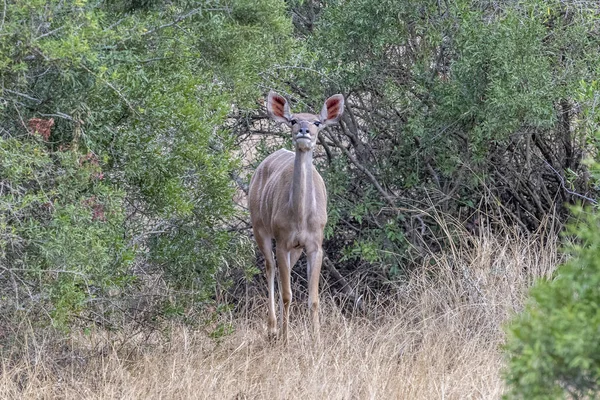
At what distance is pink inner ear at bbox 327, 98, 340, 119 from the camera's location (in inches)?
320

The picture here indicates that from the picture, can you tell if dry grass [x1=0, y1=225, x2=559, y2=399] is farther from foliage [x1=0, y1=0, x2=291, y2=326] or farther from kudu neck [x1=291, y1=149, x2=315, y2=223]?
kudu neck [x1=291, y1=149, x2=315, y2=223]

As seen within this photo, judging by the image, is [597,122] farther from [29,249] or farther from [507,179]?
[29,249]

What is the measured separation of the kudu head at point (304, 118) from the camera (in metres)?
7.84

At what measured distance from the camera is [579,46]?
8328 mm

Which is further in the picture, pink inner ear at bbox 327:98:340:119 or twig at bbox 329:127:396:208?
twig at bbox 329:127:396:208

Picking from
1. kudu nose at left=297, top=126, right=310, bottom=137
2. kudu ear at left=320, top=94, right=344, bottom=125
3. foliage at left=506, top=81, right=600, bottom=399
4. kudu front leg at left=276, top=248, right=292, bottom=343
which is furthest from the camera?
kudu front leg at left=276, top=248, right=292, bottom=343

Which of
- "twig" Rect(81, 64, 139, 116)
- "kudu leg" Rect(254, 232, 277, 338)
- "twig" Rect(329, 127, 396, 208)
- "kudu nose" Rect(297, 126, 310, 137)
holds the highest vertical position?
"twig" Rect(81, 64, 139, 116)

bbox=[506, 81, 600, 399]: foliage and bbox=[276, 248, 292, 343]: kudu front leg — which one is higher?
bbox=[506, 81, 600, 399]: foliage

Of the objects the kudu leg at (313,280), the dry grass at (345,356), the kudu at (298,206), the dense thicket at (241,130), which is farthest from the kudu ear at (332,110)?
the dry grass at (345,356)

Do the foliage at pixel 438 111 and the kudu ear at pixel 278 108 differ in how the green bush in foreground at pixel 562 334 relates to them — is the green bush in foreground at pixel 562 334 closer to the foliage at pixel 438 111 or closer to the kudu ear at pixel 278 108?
the foliage at pixel 438 111

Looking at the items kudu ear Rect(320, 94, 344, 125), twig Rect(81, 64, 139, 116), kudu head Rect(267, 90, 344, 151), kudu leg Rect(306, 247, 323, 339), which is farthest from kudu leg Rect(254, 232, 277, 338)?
twig Rect(81, 64, 139, 116)

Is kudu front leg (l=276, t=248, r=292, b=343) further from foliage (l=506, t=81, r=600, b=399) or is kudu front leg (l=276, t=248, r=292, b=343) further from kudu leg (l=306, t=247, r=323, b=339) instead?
foliage (l=506, t=81, r=600, b=399)

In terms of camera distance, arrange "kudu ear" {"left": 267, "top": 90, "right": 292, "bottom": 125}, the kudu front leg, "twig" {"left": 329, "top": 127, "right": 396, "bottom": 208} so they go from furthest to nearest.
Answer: "twig" {"left": 329, "top": 127, "right": 396, "bottom": 208}, the kudu front leg, "kudu ear" {"left": 267, "top": 90, "right": 292, "bottom": 125}

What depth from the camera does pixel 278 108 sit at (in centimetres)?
808
